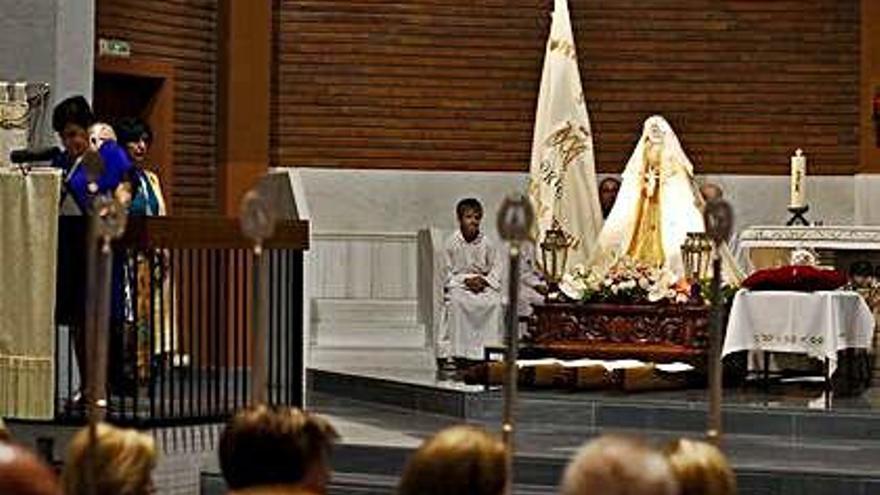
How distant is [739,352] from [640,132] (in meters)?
3.27

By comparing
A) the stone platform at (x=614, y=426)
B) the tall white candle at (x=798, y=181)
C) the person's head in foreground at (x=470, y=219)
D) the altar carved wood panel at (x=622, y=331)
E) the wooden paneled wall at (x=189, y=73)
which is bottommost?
the stone platform at (x=614, y=426)

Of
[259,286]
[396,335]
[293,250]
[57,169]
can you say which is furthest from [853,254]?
[259,286]

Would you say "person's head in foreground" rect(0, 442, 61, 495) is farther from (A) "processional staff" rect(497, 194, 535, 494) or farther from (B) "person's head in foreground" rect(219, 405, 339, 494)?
(A) "processional staff" rect(497, 194, 535, 494)

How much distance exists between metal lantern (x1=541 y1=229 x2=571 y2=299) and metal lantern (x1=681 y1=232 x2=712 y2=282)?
0.82 m

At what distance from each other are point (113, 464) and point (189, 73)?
10.1 meters

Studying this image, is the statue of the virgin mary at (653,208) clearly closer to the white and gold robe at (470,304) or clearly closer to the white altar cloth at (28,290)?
the white and gold robe at (470,304)

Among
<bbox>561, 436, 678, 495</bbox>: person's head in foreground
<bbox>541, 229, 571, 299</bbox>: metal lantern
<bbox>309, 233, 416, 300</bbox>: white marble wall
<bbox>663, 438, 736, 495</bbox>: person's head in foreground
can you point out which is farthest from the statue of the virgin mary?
<bbox>561, 436, 678, 495</bbox>: person's head in foreground

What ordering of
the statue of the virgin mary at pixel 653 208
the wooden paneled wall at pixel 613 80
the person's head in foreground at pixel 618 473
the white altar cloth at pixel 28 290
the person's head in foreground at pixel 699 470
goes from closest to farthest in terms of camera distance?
the person's head in foreground at pixel 618 473, the person's head in foreground at pixel 699 470, the white altar cloth at pixel 28 290, the statue of the virgin mary at pixel 653 208, the wooden paneled wall at pixel 613 80

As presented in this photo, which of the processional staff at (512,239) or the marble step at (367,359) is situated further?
the marble step at (367,359)

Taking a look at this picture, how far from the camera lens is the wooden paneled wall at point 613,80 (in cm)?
1423

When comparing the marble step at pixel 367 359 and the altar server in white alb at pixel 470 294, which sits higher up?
the altar server in white alb at pixel 470 294

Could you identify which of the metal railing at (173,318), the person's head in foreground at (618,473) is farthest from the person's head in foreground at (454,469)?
the metal railing at (173,318)

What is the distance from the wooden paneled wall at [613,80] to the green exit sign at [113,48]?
1812mm

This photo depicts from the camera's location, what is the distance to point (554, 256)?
11.8m
